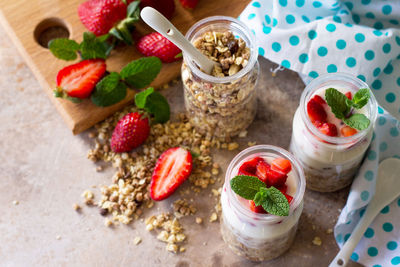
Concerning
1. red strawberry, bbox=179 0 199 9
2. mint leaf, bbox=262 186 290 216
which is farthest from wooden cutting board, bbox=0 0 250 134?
mint leaf, bbox=262 186 290 216

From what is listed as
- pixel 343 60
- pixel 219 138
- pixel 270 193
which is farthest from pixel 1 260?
pixel 343 60

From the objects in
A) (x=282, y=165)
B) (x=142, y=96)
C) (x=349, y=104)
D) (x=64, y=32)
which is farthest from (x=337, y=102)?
(x=64, y=32)

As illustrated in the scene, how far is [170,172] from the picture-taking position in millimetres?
1450

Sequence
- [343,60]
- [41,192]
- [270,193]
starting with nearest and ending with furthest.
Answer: [270,193], [343,60], [41,192]

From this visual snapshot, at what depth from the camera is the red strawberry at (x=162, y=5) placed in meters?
1.51

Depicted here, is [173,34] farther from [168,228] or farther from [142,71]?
[168,228]

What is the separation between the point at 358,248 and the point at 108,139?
80 centimetres

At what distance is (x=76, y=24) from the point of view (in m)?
1.58

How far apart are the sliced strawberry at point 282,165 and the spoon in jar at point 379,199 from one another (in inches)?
12.2

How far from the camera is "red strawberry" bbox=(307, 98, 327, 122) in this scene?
126 cm

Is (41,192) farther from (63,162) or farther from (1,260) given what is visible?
(1,260)

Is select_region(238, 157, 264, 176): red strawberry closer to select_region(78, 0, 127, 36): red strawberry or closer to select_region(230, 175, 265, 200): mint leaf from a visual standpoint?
select_region(230, 175, 265, 200): mint leaf

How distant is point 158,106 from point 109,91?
5.9 inches

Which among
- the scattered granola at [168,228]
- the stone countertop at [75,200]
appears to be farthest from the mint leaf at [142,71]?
the scattered granola at [168,228]
